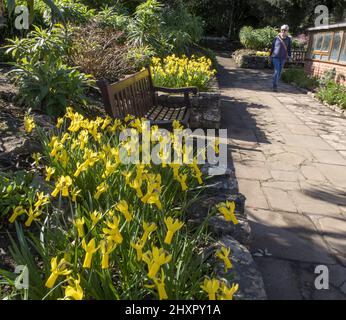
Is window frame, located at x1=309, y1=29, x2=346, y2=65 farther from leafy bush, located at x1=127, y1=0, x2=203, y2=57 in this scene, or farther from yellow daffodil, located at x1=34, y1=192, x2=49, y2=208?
yellow daffodil, located at x1=34, y1=192, x2=49, y2=208

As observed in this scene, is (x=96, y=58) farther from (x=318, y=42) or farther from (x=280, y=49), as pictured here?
(x=318, y=42)

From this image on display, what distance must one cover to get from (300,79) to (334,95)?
362 cm

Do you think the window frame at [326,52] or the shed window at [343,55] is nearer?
the shed window at [343,55]

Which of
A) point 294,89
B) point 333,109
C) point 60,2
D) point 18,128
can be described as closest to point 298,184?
point 18,128

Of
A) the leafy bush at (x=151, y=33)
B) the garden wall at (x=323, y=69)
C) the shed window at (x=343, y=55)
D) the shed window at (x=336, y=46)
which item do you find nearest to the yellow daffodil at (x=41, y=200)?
the leafy bush at (x=151, y=33)

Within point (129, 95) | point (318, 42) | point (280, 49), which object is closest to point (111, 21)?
point (280, 49)

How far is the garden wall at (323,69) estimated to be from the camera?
1076 centimetres

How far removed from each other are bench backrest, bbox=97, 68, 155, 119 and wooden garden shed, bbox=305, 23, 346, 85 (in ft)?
26.1

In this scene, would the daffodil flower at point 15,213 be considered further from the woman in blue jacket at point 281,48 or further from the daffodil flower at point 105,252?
the woman in blue jacket at point 281,48

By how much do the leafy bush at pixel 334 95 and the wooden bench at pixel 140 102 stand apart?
5128mm

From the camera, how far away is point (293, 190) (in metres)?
3.85

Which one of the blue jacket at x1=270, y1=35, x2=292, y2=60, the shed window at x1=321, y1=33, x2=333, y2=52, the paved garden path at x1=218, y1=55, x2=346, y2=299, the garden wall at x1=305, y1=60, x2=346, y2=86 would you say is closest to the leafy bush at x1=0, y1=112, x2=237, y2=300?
the paved garden path at x1=218, y1=55, x2=346, y2=299
